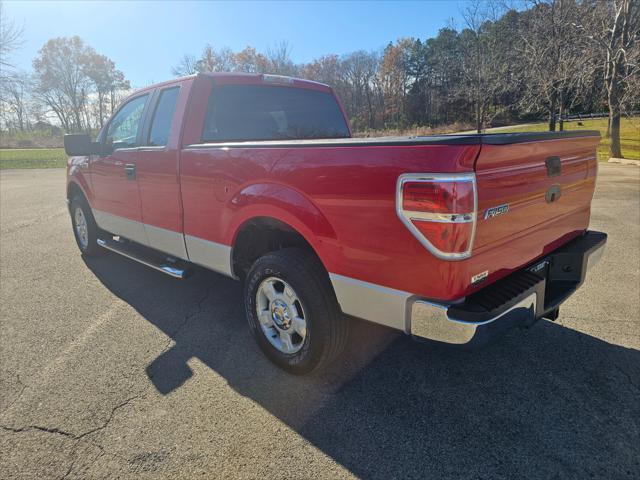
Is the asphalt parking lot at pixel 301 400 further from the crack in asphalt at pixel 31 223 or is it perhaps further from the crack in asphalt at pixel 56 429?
the crack in asphalt at pixel 31 223

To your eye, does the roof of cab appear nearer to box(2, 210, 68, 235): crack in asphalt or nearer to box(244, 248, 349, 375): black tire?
box(244, 248, 349, 375): black tire

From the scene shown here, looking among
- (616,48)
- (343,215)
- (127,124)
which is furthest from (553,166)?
(616,48)

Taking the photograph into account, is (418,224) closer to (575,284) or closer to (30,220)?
(575,284)

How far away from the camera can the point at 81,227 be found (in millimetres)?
5742

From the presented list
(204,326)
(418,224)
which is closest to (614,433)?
(418,224)

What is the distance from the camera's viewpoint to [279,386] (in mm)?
2766

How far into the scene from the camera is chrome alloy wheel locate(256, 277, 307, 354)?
2.73 meters

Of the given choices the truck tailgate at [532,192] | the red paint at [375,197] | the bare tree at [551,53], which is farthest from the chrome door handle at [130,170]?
the bare tree at [551,53]

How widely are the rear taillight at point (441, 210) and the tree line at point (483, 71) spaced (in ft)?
53.0

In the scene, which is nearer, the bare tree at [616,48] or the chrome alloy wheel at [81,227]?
the chrome alloy wheel at [81,227]

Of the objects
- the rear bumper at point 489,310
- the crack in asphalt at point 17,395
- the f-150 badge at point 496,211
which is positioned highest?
the f-150 badge at point 496,211

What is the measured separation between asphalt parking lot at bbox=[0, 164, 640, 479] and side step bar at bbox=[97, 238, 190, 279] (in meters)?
0.44

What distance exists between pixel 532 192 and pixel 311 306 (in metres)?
1.43

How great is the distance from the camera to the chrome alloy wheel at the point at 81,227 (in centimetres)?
557
